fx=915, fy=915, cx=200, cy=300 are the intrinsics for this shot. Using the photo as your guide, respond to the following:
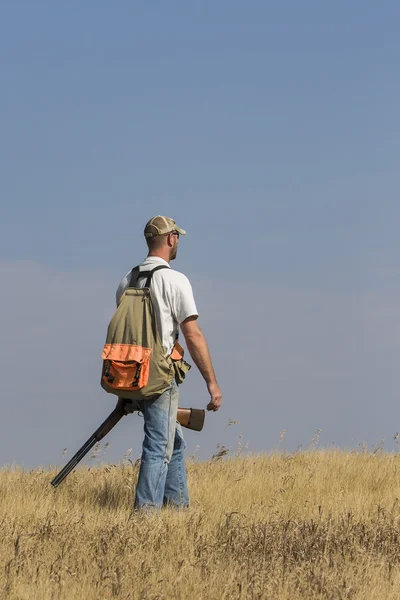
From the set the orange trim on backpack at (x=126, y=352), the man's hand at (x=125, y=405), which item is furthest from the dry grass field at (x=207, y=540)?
the orange trim on backpack at (x=126, y=352)

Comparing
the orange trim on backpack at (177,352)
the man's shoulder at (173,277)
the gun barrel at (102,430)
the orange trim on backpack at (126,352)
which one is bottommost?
the gun barrel at (102,430)

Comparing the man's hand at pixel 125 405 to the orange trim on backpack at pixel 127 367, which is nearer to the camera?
the orange trim on backpack at pixel 127 367

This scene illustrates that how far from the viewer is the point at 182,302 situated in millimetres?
7527

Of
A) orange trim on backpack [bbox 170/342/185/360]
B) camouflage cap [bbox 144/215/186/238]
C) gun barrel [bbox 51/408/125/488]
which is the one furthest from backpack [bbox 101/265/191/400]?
gun barrel [bbox 51/408/125/488]

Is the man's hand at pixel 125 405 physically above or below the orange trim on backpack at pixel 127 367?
below

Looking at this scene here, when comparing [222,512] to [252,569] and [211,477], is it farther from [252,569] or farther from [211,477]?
[252,569]

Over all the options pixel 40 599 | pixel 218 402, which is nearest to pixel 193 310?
pixel 218 402

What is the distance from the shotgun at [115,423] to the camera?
8008 mm

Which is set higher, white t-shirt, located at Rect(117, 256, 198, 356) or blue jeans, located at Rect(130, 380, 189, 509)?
white t-shirt, located at Rect(117, 256, 198, 356)

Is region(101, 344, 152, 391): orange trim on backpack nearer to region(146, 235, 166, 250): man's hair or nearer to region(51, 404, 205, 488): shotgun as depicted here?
region(51, 404, 205, 488): shotgun

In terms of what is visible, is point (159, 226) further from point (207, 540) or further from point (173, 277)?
point (207, 540)

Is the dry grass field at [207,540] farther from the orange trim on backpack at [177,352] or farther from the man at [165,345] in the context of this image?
the orange trim on backpack at [177,352]

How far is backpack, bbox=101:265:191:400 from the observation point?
24.7ft

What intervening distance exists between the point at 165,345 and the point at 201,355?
0.35 m
